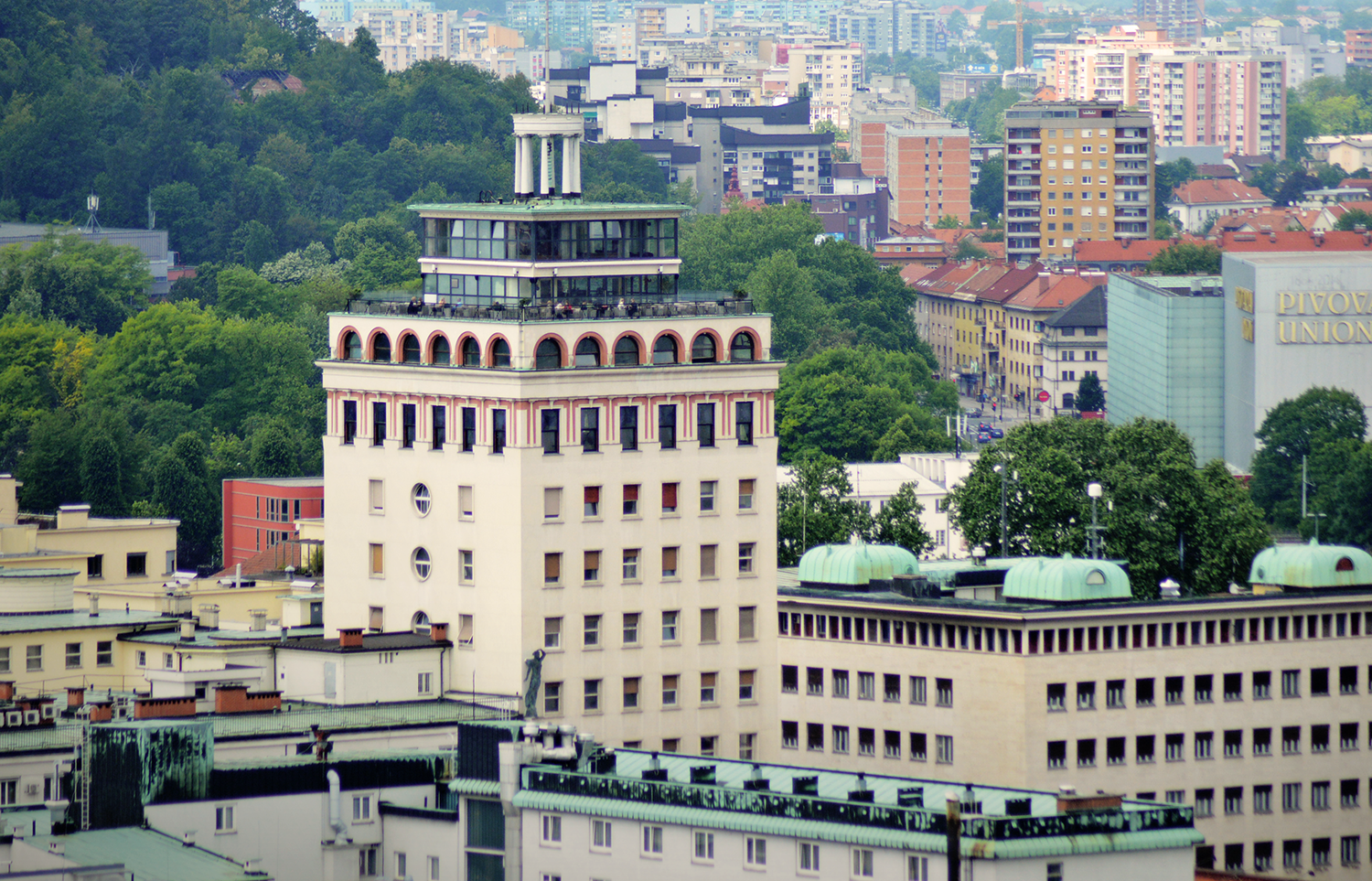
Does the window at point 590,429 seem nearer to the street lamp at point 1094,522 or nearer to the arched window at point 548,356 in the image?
the arched window at point 548,356

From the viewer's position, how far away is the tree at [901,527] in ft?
542

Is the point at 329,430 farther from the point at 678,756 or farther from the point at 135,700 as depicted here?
the point at 678,756

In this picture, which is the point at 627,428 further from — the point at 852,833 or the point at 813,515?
the point at 813,515

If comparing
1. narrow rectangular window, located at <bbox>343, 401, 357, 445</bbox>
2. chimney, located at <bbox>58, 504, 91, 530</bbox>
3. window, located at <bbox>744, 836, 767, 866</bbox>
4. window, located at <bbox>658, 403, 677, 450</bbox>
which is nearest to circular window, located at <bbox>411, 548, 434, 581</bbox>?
narrow rectangular window, located at <bbox>343, 401, 357, 445</bbox>

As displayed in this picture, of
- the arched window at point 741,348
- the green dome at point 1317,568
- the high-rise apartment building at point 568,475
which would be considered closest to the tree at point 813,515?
the green dome at point 1317,568

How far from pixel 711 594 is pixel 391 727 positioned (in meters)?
16.4

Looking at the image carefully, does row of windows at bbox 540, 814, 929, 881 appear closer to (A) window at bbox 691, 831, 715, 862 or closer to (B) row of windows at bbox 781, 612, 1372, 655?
(A) window at bbox 691, 831, 715, 862

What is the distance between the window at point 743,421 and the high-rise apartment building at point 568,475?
66 mm

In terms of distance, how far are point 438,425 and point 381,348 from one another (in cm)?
388

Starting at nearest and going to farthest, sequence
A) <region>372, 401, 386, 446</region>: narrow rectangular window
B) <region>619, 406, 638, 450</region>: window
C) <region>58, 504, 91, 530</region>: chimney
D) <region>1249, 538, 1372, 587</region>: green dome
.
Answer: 1. <region>619, 406, 638, 450</region>: window
2. <region>372, 401, 386, 446</region>: narrow rectangular window
3. <region>1249, 538, 1372, 587</region>: green dome
4. <region>58, 504, 91, 530</region>: chimney

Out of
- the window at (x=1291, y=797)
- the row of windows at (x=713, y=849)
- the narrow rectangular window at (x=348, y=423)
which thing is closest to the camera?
the row of windows at (x=713, y=849)

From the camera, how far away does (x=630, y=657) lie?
406 ft

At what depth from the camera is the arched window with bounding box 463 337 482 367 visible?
122 meters

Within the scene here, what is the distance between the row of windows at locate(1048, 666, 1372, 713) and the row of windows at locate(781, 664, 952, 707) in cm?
424
